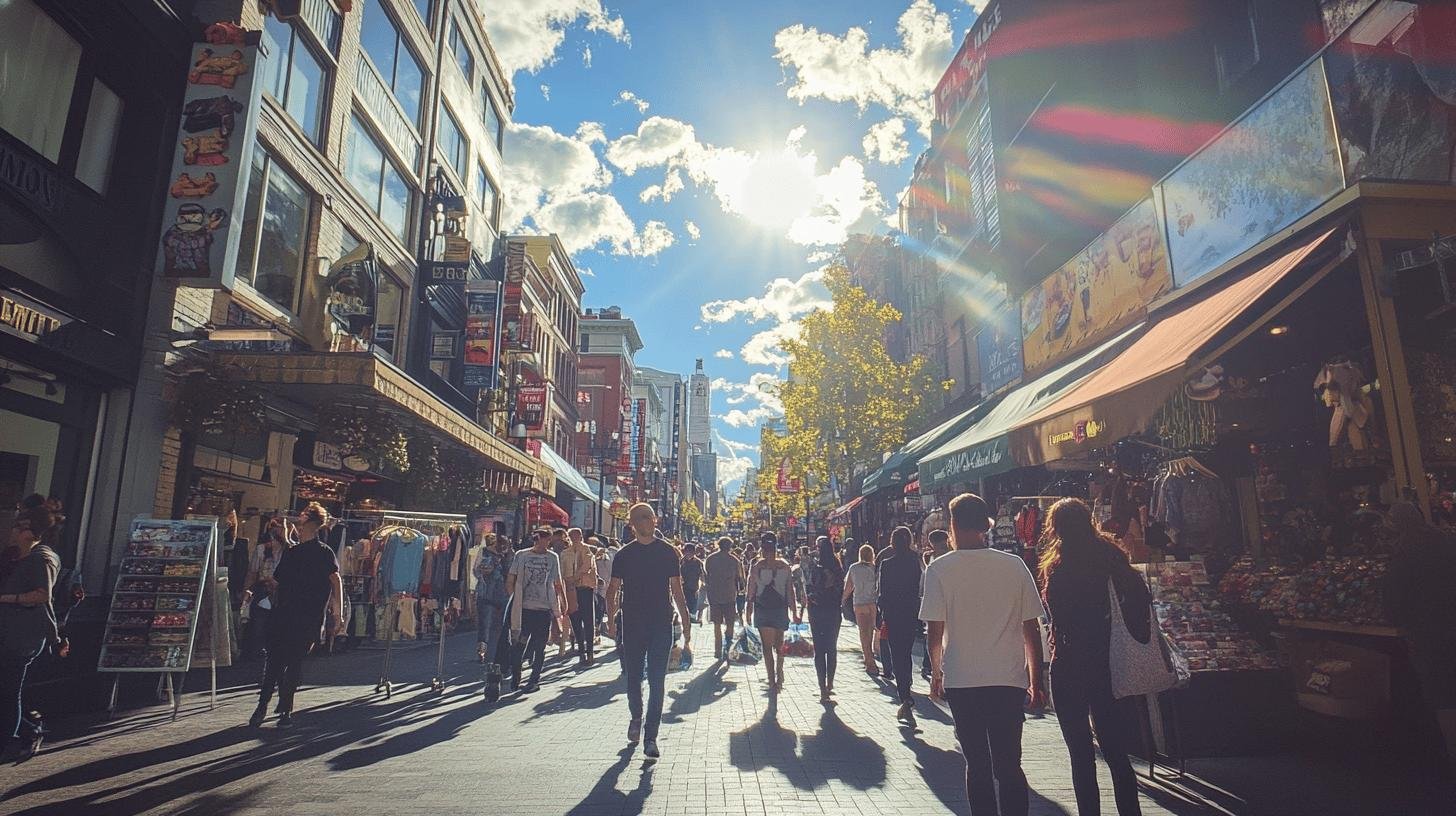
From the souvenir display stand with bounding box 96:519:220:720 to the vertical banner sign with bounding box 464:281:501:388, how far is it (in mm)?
13805

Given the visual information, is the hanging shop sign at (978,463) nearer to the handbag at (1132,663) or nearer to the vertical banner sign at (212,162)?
the handbag at (1132,663)

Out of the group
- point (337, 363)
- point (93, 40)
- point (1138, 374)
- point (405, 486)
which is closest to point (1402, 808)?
point (1138, 374)

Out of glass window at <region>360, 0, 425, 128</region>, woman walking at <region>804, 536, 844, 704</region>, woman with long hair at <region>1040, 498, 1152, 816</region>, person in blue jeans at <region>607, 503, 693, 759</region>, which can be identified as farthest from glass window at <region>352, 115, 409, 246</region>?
woman with long hair at <region>1040, 498, 1152, 816</region>

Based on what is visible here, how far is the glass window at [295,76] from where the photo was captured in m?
13.1

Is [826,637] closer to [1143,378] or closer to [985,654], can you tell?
[1143,378]

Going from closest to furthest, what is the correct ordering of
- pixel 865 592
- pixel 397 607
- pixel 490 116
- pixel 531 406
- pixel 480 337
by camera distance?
pixel 397 607
pixel 865 592
pixel 480 337
pixel 490 116
pixel 531 406

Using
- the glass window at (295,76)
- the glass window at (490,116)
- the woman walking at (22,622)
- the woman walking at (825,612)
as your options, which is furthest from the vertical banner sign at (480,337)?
the woman walking at (22,622)

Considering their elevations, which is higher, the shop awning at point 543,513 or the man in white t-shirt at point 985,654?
the shop awning at point 543,513

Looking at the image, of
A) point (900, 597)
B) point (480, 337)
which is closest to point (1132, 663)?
point (900, 597)

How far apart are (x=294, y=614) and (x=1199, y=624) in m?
8.48

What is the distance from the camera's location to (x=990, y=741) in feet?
13.7

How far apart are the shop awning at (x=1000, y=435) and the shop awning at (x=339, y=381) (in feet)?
27.7

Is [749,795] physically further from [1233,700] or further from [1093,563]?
[1233,700]

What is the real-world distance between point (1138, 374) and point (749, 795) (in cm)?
493
